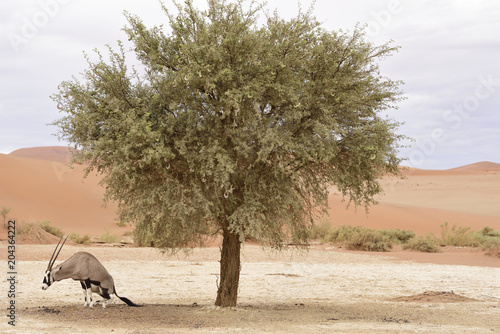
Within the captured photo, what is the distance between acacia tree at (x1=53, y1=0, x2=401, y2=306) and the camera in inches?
450

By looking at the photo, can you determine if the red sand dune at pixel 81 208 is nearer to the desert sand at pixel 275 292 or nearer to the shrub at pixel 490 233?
the desert sand at pixel 275 292

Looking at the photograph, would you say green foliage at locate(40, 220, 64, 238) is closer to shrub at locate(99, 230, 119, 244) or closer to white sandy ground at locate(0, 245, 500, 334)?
shrub at locate(99, 230, 119, 244)

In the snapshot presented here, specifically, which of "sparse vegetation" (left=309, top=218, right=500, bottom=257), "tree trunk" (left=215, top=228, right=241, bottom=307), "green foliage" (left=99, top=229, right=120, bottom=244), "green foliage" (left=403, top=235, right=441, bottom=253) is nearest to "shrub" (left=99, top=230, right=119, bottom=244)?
"green foliage" (left=99, top=229, right=120, bottom=244)

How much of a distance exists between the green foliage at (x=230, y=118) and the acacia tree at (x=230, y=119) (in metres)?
0.03

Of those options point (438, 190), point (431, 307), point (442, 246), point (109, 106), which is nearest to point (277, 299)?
point (431, 307)

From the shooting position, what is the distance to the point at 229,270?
13391 mm

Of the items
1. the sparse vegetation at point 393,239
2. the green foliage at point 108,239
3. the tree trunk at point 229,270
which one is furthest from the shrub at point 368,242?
the tree trunk at point 229,270

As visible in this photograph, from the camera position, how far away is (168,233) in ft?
42.5

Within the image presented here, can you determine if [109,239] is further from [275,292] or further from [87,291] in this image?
[87,291]

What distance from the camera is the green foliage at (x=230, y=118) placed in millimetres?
11422

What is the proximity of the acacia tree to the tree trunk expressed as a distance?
87cm

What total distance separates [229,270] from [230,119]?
141 inches

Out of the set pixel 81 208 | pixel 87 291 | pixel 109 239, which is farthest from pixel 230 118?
pixel 81 208

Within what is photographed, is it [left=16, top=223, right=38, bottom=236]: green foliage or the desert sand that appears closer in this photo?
the desert sand
